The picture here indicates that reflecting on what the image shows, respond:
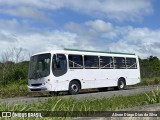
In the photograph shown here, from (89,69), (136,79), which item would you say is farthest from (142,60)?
(89,69)

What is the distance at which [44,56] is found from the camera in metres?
23.9

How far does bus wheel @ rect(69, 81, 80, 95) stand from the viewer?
24516 mm

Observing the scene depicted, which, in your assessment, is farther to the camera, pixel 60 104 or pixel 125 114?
pixel 60 104

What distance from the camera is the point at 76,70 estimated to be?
24938 millimetres

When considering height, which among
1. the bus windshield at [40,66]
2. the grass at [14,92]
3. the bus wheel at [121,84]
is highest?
the bus windshield at [40,66]

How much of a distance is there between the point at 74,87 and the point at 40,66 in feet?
8.68

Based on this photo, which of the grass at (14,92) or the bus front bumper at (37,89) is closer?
the bus front bumper at (37,89)

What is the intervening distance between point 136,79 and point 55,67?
9.62m

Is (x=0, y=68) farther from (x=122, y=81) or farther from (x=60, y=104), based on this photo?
(x=60, y=104)

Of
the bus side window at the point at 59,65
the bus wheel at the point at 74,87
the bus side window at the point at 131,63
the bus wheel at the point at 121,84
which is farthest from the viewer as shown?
the bus side window at the point at 131,63

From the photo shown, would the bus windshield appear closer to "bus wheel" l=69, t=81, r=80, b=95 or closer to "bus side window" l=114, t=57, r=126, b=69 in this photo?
"bus wheel" l=69, t=81, r=80, b=95

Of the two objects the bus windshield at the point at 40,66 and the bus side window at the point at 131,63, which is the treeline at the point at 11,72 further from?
the bus side window at the point at 131,63

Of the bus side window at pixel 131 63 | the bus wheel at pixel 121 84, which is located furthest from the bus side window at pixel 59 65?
the bus side window at pixel 131 63

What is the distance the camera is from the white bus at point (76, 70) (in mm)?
23516
